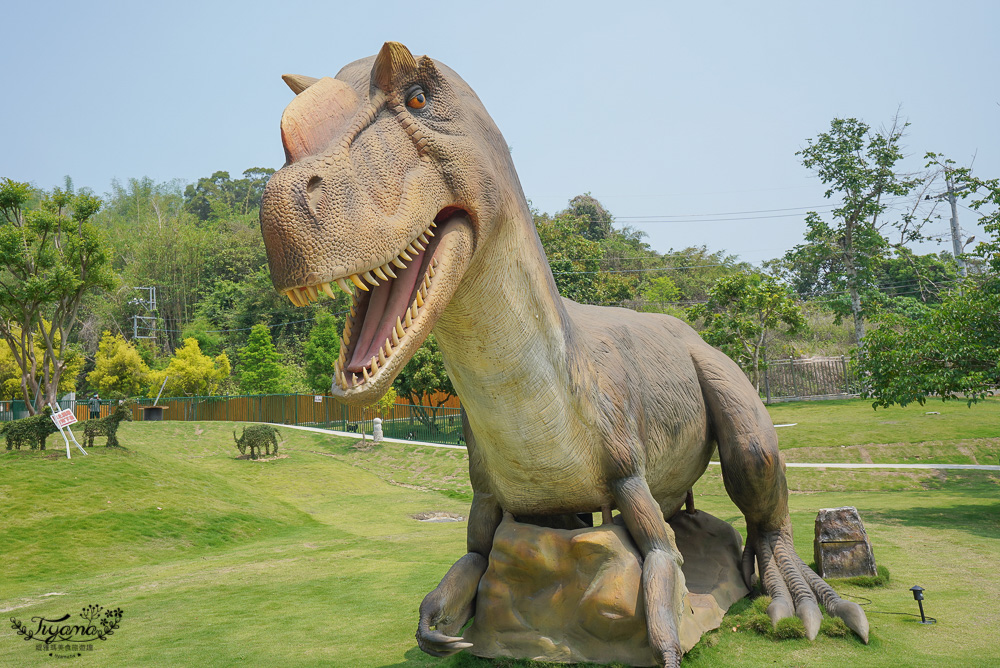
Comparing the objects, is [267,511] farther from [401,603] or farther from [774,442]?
[774,442]

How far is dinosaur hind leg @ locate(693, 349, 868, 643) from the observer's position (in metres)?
3.62

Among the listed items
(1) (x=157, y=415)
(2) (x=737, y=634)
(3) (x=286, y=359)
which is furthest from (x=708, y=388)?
(3) (x=286, y=359)

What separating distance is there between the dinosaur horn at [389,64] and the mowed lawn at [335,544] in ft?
7.78

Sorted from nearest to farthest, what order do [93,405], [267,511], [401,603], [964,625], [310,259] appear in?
1. [310,259]
2. [964,625]
3. [401,603]
4. [267,511]
5. [93,405]

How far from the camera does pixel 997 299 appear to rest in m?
8.15

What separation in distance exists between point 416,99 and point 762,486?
2.66m

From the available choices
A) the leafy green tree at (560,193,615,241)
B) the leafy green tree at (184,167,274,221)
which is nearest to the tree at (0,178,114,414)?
the leafy green tree at (560,193,615,241)

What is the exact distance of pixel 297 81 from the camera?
245 cm

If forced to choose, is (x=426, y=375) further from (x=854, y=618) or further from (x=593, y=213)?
(x=593, y=213)

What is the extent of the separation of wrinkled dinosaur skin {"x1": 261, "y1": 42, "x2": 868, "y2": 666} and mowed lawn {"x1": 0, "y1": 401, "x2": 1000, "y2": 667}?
0.71 metres

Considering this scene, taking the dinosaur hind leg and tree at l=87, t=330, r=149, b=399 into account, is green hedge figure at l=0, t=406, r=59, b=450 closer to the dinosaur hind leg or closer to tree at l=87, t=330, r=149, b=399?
the dinosaur hind leg

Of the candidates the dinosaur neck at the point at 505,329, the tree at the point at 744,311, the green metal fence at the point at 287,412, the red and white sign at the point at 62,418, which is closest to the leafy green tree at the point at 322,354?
the green metal fence at the point at 287,412

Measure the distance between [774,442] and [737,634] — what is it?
3.21 ft

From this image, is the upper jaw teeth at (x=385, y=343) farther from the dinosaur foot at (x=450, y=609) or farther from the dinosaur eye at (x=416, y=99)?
the dinosaur foot at (x=450, y=609)
